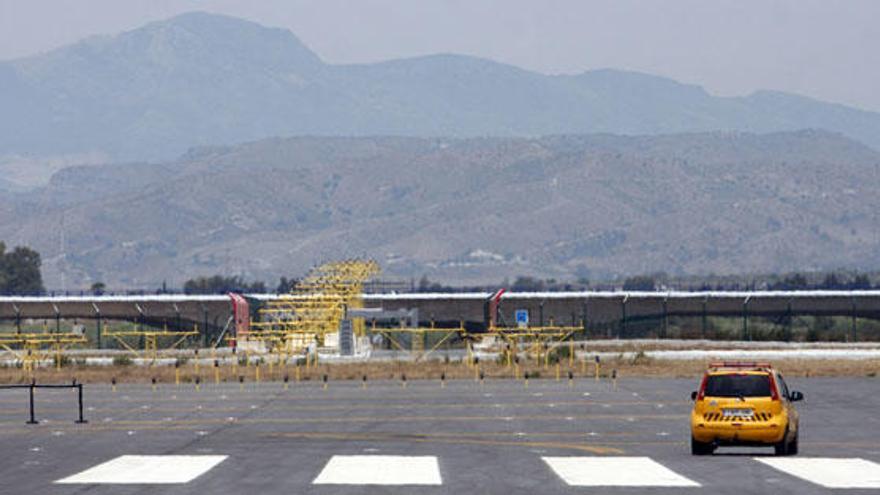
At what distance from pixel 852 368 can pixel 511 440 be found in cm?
4709

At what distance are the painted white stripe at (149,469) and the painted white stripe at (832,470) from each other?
435 inches

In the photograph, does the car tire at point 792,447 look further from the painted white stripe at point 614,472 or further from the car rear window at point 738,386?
the painted white stripe at point 614,472

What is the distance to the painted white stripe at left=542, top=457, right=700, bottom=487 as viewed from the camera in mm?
32031

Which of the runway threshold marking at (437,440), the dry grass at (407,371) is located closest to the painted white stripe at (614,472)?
the runway threshold marking at (437,440)

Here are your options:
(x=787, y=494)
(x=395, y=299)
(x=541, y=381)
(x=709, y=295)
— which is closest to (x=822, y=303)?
(x=709, y=295)

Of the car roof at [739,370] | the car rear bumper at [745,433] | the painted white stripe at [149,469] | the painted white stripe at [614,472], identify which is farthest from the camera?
the car roof at [739,370]

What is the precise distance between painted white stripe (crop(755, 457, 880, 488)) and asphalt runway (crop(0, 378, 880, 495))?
0.19ft

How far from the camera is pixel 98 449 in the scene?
41844 mm

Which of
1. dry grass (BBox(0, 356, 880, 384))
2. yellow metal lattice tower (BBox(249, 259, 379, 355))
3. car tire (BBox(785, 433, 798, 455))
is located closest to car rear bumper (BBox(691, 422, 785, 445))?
car tire (BBox(785, 433, 798, 455))

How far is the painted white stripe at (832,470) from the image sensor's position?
105 ft

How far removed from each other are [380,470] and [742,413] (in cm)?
807

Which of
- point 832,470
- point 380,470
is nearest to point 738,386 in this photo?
point 832,470

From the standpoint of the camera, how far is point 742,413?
37875 mm

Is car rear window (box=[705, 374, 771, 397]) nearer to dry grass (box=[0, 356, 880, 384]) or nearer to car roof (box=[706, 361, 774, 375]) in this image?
car roof (box=[706, 361, 774, 375])
